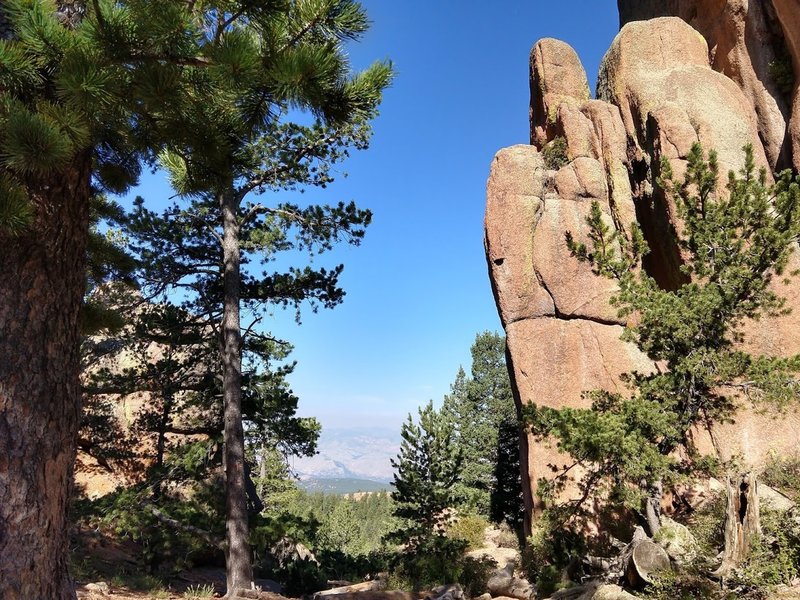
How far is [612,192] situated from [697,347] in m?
9.79

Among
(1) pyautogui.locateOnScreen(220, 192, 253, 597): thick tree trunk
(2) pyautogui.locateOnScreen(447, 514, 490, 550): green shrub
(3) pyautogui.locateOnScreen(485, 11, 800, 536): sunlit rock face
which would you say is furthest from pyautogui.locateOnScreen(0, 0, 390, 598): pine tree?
(2) pyautogui.locateOnScreen(447, 514, 490, 550): green shrub

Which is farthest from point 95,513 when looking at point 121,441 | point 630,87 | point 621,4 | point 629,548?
point 621,4

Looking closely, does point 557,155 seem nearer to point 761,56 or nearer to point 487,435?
point 761,56

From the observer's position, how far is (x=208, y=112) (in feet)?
14.5

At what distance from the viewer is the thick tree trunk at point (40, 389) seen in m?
3.20

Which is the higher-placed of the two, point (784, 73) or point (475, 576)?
point (784, 73)

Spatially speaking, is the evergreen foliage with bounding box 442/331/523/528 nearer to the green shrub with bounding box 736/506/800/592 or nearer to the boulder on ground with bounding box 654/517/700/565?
the boulder on ground with bounding box 654/517/700/565

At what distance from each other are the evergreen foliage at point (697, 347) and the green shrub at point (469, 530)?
542 inches

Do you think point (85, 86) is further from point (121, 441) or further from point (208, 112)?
point (121, 441)

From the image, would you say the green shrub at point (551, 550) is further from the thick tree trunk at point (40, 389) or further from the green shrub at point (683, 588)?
the thick tree trunk at point (40, 389)

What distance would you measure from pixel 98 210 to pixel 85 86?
314cm

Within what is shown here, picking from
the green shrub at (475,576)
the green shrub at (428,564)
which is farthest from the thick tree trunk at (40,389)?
the green shrub at (475,576)

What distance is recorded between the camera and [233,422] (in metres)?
9.65

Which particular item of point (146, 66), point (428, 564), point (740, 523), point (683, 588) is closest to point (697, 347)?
point (740, 523)
